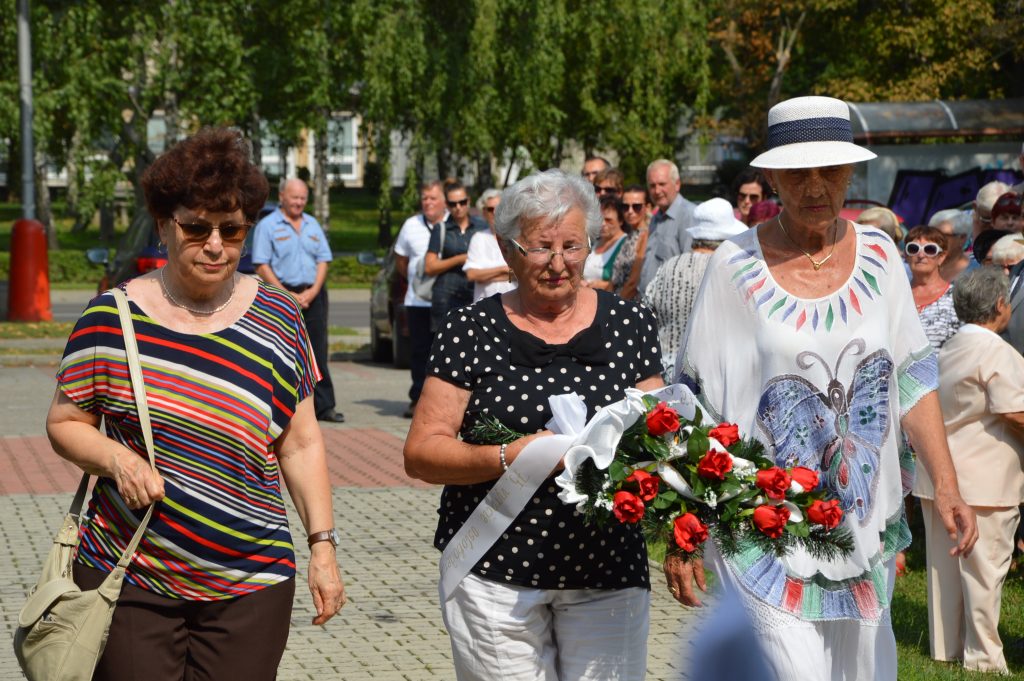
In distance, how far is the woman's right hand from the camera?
3.71m

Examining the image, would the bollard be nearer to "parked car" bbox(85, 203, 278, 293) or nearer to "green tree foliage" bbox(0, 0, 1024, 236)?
"green tree foliage" bbox(0, 0, 1024, 236)

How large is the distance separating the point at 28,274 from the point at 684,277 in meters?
16.4

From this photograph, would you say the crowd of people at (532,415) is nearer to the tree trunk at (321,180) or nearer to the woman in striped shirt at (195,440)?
the woman in striped shirt at (195,440)

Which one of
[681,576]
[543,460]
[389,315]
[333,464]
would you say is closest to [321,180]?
[389,315]

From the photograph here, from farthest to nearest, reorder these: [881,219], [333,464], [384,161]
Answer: [384,161], [333,464], [881,219]

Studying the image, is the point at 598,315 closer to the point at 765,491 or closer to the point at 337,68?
the point at 765,491

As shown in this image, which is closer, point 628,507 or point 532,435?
point 628,507

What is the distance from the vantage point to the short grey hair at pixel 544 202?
410cm

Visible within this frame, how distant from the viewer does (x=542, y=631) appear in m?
4.12

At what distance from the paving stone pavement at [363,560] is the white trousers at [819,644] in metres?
0.28

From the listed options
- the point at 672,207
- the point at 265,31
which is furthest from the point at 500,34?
the point at 672,207

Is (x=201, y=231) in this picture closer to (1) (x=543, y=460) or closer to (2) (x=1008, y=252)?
(1) (x=543, y=460)

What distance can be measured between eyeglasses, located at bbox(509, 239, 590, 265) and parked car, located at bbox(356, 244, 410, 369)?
13.0m

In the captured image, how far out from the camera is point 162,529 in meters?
3.79
